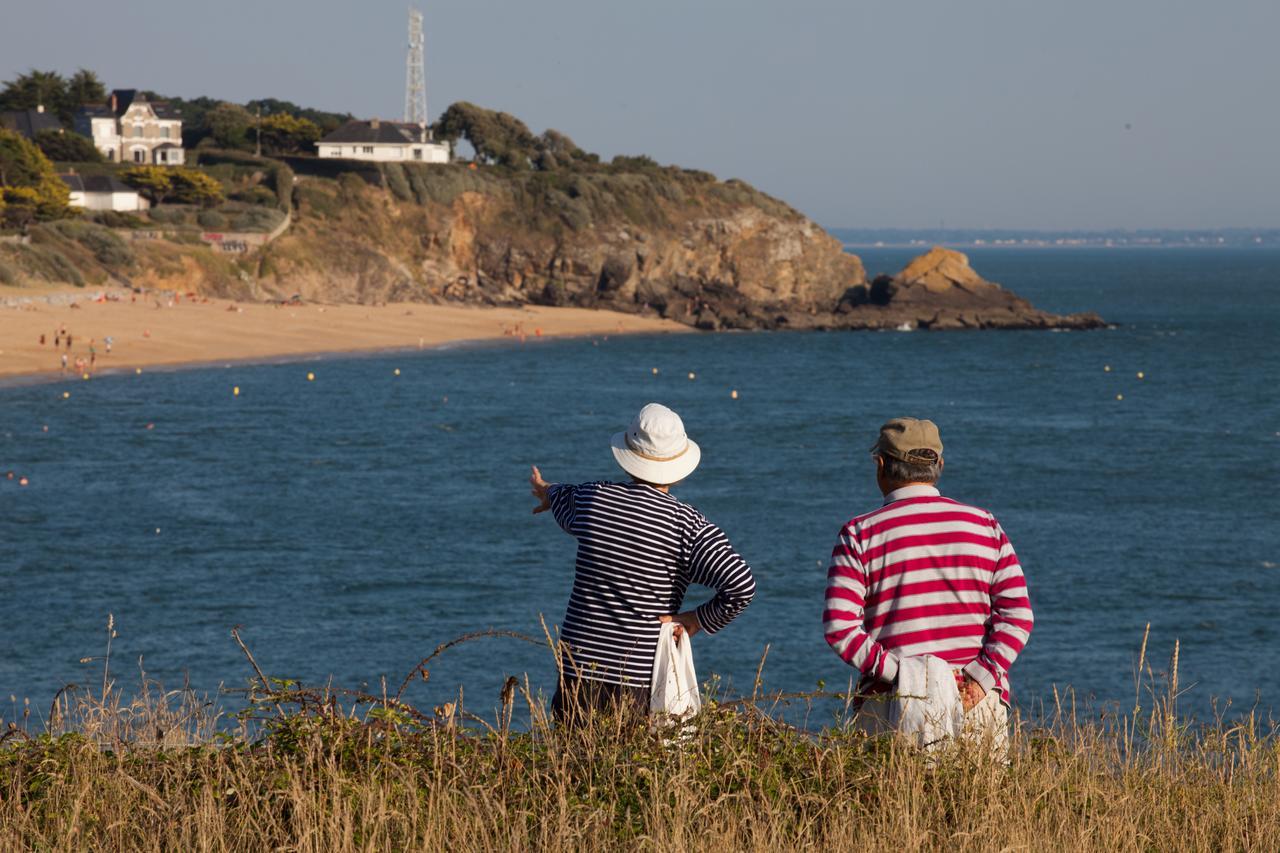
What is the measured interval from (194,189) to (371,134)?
19.0m

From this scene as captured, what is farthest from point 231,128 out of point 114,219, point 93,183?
point 114,219

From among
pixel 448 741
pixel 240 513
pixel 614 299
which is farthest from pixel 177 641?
pixel 614 299

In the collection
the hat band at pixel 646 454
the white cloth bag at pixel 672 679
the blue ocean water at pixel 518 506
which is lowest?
the blue ocean water at pixel 518 506

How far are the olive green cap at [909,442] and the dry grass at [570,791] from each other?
1029 mm

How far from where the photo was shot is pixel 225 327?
76.1 meters

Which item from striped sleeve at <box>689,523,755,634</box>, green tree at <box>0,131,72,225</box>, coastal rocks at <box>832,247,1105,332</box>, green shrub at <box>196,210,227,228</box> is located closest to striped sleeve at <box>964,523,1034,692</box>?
striped sleeve at <box>689,523,755,634</box>

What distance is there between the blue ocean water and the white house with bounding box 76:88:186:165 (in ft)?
135

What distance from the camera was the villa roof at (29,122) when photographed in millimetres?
104562

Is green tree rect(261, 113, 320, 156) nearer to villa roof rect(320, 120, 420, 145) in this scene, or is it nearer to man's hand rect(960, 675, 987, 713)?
villa roof rect(320, 120, 420, 145)

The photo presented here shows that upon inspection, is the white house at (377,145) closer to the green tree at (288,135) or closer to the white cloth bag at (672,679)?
the green tree at (288,135)

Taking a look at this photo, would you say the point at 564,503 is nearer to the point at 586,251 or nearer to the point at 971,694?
the point at 971,694

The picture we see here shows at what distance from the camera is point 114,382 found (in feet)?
196

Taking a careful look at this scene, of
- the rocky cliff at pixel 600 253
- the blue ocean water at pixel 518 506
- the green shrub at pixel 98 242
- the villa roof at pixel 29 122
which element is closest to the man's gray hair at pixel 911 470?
the blue ocean water at pixel 518 506

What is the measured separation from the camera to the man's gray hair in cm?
529
